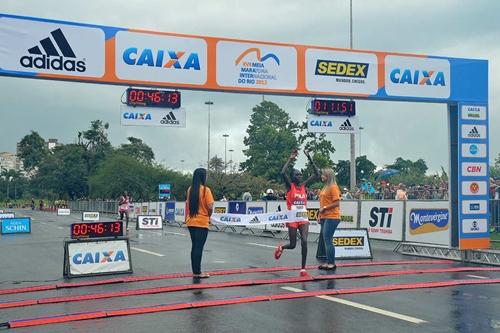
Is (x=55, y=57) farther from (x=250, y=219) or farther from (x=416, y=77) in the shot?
(x=416, y=77)

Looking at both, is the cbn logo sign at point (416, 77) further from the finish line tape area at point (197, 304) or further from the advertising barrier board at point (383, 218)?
the finish line tape area at point (197, 304)

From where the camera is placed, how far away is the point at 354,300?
26.5 feet

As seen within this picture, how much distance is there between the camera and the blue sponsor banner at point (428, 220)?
17.3 m

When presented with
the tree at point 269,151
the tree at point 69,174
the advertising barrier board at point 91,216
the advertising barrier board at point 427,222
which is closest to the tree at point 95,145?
the tree at point 69,174

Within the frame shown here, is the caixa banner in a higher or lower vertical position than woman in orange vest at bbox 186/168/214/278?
lower

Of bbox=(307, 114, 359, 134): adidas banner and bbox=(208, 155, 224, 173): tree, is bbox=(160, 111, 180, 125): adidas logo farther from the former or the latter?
bbox=(208, 155, 224, 173): tree

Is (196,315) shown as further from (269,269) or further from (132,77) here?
(132,77)

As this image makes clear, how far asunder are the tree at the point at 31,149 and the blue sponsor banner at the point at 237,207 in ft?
350

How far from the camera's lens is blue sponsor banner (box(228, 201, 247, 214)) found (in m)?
26.6

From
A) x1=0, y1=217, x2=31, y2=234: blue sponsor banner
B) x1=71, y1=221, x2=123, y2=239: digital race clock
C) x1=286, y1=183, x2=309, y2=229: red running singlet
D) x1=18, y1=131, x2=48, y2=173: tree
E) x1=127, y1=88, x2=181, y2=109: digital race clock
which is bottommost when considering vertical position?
x1=0, y1=217, x2=31, y2=234: blue sponsor banner

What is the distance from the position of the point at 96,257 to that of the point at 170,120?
3.78m

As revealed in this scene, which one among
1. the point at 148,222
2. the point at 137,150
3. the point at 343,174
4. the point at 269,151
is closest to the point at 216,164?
the point at 269,151

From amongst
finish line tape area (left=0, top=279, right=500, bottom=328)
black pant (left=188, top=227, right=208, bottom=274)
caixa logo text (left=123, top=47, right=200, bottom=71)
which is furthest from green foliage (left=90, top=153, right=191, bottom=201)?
finish line tape area (left=0, top=279, right=500, bottom=328)

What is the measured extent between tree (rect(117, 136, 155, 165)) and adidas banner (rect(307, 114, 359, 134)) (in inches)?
3190
